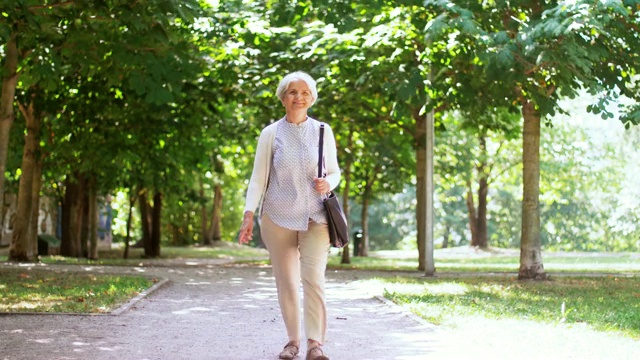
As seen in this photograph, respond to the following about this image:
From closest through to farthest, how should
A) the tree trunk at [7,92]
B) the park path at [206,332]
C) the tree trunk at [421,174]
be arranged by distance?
the park path at [206,332]
the tree trunk at [7,92]
the tree trunk at [421,174]

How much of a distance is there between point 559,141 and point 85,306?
32.9 metres

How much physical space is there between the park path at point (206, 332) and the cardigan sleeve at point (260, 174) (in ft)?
4.43

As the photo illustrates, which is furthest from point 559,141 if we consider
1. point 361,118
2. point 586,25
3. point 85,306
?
point 85,306

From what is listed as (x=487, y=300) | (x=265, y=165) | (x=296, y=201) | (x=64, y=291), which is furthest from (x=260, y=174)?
(x=64, y=291)

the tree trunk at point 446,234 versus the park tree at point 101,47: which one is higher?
the park tree at point 101,47

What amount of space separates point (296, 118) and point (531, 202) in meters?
11.1

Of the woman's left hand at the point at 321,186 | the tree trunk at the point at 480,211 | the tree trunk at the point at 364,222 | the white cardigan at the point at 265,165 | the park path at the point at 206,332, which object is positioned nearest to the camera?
the woman's left hand at the point at 321,186

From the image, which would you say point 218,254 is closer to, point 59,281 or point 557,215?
point 59,281

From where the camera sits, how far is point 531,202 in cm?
1809

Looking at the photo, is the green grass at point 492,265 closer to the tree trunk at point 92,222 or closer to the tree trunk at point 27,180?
the tree trunk at point 92,222

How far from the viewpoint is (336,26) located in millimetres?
16844

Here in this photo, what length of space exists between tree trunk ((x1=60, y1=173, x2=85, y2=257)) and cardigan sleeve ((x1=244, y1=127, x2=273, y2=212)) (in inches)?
942

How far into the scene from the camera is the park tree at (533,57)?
1336cm

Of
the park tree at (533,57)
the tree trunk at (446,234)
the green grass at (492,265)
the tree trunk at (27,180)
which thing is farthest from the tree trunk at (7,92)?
the tree trunk at (446,234)
